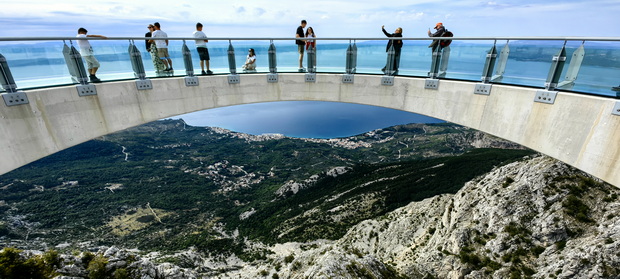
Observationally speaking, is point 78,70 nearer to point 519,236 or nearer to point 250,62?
point 250,62

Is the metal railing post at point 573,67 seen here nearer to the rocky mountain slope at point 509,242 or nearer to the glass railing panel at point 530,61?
the glass railing panel at point 530,61

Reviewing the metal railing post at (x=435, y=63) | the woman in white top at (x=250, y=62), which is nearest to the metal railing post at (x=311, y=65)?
the woman in white top at (x=250, y=62)

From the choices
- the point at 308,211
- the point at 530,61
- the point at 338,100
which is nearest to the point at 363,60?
the point at 338,100

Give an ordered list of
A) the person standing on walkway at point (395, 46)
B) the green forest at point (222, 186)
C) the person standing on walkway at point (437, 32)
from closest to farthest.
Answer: the person standing on walkway at point (437, 32), the person standing on walkway at point (395, 46), the green forest at point (222, 186)

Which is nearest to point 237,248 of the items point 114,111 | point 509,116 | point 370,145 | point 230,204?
point 230,204

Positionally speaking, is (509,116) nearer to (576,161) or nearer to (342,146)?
(576,161)
